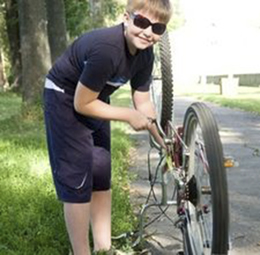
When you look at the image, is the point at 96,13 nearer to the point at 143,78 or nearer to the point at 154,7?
the point at 143,78

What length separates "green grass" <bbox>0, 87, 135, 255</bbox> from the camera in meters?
3.66

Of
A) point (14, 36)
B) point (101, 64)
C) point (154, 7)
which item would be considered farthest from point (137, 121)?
point (14, 36)

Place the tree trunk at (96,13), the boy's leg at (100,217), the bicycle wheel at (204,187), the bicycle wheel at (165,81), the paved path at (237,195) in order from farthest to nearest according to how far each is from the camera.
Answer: the tree trunk at (96,13), the bicycle wheel at (165,81), the paved path at (237,195), the boy's leg at (100,217), the bicycle wheel at (204,187)

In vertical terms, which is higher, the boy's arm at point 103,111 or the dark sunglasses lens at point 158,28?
the dark sunglasses lens at point 158,28

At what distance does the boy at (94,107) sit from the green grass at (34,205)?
388 millimetres

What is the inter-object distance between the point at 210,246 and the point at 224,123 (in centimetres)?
837

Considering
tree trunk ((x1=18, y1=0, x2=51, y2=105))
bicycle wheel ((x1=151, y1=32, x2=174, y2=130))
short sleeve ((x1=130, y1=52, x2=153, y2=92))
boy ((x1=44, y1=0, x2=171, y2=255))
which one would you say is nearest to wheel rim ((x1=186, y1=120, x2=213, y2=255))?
boy ((x1=44, y1=0, x2=171, y2=255))

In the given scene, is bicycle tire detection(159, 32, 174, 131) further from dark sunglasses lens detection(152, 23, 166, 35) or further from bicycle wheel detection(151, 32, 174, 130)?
dark sunglasses lens detection(152, 23, 166, 35)

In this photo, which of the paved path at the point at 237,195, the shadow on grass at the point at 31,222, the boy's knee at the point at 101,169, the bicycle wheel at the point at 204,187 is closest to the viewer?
the bicycle wheel at the point at 204,187

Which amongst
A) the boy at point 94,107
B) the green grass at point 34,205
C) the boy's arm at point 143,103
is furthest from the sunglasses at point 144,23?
the green grass at point 34,205

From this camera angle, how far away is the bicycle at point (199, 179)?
2.46 m

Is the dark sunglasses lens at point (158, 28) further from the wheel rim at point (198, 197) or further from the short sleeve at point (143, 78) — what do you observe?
the wheel rim at point (198, 197)

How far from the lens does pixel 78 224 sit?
10.3 ft

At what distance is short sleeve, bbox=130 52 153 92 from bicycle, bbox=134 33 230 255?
296 mm
